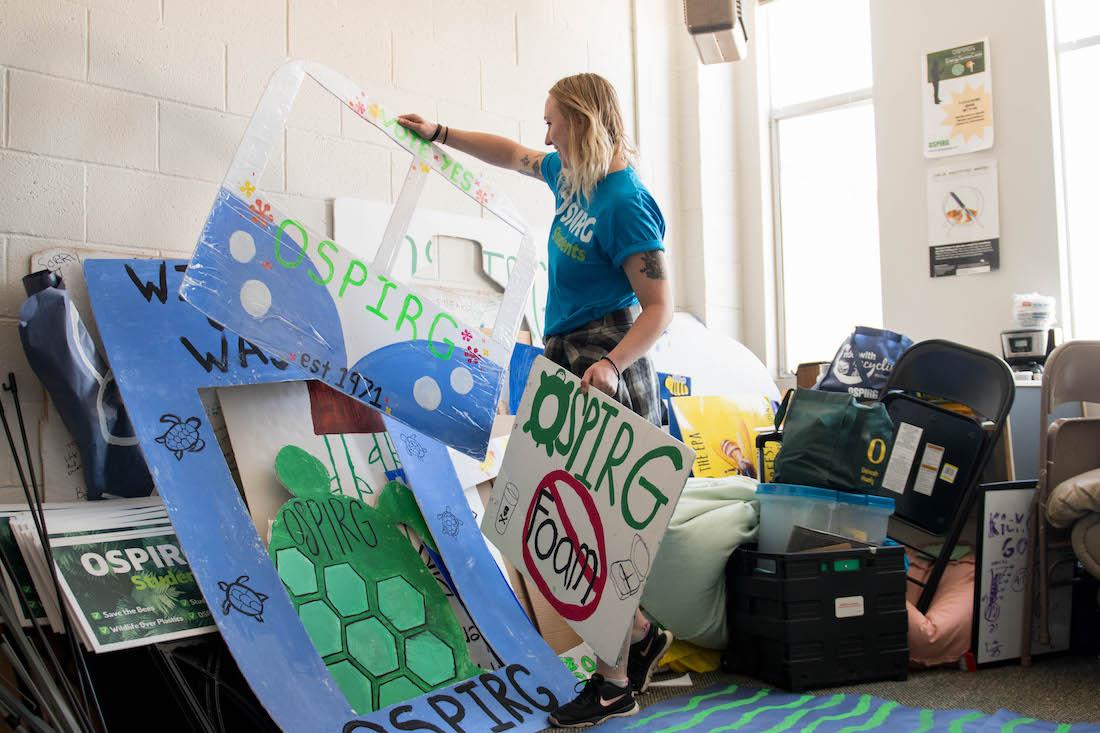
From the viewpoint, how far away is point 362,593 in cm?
204

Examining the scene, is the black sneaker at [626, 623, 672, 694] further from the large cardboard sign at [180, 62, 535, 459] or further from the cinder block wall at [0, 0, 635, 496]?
the cinder block wall at [0, 0, 635, 496]

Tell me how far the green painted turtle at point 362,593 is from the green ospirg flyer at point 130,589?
202 mm

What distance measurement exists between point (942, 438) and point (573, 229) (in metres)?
1.31

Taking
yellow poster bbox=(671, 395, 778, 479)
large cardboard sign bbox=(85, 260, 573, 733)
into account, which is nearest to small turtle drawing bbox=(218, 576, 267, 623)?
large cardboard sign bbox=(85, 260, 573, 733)

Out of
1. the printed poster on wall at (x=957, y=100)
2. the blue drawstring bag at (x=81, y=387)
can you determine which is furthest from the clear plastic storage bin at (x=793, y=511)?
the printed poster on wall at (x=957, y=100)

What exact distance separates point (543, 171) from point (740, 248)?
6.94 feet

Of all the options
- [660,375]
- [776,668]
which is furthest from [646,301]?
[660,375]

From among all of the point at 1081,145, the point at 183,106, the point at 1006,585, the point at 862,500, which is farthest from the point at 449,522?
the point at 1081,145

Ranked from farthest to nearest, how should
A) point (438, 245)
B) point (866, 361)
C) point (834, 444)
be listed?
point (866, 361)
point (438, 245)
point (834, 444)

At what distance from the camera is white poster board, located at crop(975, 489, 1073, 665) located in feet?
7.93

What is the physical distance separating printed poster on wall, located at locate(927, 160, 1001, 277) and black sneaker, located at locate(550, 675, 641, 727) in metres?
2.46

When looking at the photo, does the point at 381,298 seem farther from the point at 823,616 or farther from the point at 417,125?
the point at 823,616

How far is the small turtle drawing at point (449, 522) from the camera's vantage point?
2268 millimetres

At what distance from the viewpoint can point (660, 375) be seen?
11.2ft
